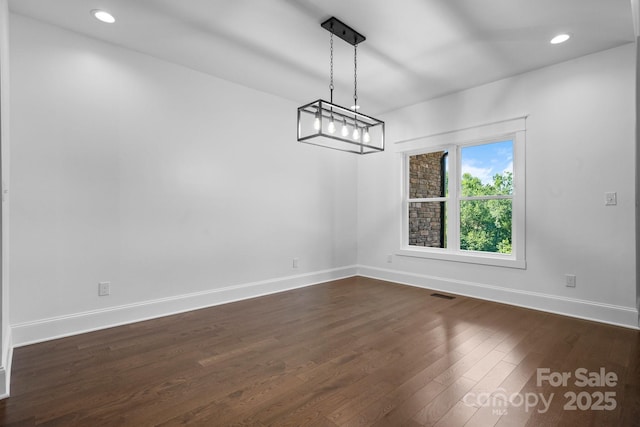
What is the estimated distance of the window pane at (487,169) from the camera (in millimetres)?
3947

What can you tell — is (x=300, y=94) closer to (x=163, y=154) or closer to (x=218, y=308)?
(x=163, y=154)

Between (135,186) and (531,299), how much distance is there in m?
4.44

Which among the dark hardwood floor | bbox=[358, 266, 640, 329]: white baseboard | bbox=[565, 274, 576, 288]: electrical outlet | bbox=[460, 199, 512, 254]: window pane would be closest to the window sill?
bbox=[460, 199, 512, 254]: window pane

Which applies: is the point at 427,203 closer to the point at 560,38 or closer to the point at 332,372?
the point at 560,38

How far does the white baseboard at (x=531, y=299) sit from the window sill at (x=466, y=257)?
11.1 inches

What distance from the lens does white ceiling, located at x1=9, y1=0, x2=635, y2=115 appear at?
248 centimetres

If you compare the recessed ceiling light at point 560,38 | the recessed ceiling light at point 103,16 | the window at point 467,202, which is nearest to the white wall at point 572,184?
the window at point 467,202

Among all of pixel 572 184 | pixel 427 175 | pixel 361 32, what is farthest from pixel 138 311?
pixel 572 184

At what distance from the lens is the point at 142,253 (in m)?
3.18

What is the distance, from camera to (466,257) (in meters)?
4.12

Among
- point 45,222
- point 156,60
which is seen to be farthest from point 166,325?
point 156,60

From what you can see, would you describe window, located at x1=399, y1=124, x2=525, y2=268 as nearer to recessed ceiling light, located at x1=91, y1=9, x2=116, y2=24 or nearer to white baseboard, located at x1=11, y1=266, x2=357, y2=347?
white baseboard, located at x1=11, y1=266, x2=357, y2=347

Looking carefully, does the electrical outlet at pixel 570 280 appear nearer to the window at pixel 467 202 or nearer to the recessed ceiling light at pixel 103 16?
the window at pixel 467 202

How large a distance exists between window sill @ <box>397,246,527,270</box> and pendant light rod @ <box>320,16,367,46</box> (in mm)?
2923
